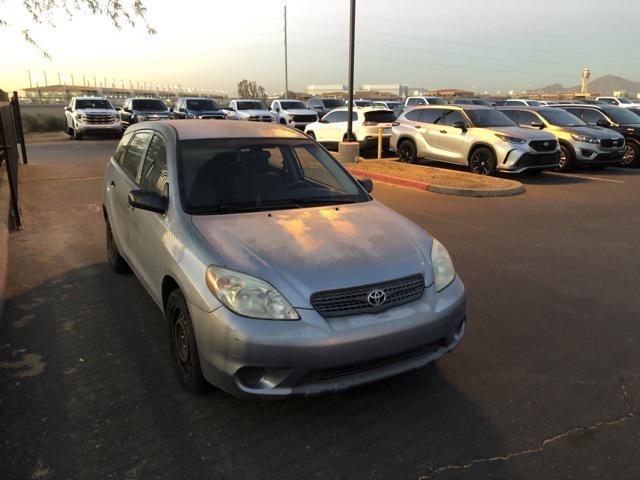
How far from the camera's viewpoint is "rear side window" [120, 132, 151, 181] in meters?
4.56

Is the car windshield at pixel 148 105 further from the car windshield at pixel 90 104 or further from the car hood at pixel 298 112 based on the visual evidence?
the car hood at pixel 298 112

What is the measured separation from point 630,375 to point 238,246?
2.82 metres

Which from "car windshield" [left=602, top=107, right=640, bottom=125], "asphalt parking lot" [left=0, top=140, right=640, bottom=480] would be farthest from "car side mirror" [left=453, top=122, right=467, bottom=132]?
"asphalt parking lot" [left=0, top=140, right=640, bottom=480]

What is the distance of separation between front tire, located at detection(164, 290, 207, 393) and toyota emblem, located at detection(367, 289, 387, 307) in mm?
1046

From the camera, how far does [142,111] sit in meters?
25.5

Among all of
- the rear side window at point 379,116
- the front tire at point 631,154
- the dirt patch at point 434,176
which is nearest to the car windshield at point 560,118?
the front tire at point 631,154

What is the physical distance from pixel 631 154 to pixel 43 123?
1306 inches

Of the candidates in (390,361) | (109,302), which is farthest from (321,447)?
(109,302)

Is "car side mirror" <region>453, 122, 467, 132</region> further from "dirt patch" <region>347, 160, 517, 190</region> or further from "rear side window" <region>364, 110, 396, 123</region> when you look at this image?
"rear side window" <region>364, 110, 396, 123</region>

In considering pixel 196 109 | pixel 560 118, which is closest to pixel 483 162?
pixel 560 118

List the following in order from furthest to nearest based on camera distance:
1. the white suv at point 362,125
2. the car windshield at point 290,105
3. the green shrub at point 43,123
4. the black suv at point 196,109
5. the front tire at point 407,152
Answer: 1. the green shrub at point 43,123
2. the car windshield at point 290,105
3. the black suv at point 196,109
4. the white suv at point 362,125
5. the front tire at point 407,152

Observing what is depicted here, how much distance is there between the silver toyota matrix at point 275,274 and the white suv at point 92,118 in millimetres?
22625

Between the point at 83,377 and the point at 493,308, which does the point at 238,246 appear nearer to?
the point at 83,377

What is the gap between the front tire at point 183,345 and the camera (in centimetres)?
305
